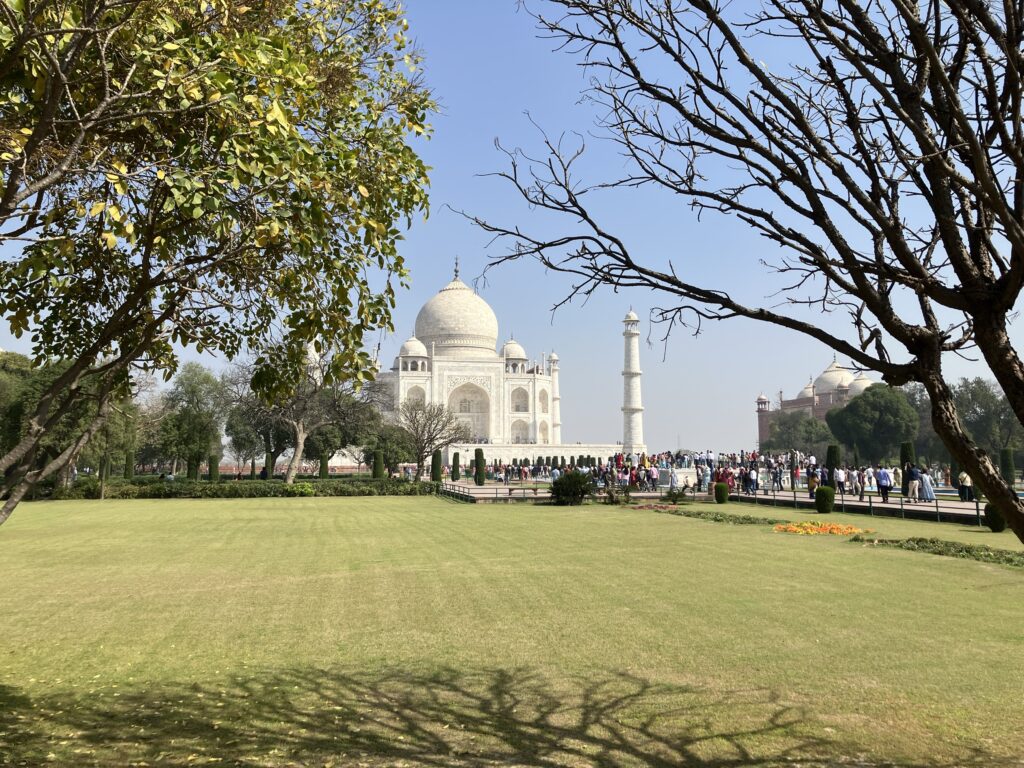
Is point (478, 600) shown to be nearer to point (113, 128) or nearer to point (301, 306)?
point (301, 306)

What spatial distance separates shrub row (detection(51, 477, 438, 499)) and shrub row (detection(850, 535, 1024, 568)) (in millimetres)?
17980

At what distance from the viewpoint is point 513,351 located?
2564 inches

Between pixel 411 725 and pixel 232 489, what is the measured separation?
23.3 metres

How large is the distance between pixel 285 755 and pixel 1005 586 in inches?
292

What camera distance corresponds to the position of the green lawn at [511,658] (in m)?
3.97

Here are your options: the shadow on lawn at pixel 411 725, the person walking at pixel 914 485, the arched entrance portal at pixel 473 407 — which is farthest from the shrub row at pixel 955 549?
the arched entrance portal at pixel 473 407

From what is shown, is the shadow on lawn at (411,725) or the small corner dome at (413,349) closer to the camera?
the shadow on lawn at (411,725)

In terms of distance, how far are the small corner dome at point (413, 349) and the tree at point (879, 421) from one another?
1169 inches

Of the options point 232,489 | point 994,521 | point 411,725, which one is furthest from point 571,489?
point 411,725

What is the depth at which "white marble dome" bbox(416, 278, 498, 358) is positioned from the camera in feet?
196

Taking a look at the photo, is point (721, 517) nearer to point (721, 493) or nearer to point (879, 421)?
point (721, 493)

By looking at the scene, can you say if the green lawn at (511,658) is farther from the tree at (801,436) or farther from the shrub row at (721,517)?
the tree at (801,436)

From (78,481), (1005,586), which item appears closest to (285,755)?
(1005,586)

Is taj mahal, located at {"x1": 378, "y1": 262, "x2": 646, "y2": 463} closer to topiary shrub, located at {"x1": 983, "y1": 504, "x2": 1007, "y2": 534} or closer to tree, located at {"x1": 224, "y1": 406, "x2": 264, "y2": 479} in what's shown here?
tree, located at {"x1": 224, "y1": 406, "x2": 264, "y2": 479}
